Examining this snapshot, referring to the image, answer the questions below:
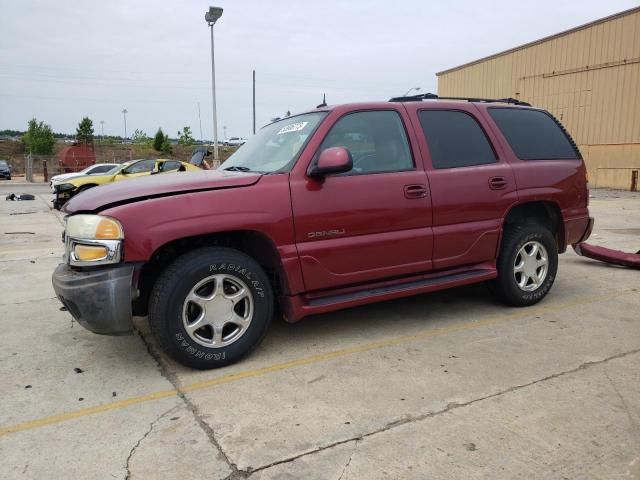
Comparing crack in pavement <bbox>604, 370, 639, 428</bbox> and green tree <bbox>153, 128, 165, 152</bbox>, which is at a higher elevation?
green tree <bbox>153, 128, 165, 152</bbox>

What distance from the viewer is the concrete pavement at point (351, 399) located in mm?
2463

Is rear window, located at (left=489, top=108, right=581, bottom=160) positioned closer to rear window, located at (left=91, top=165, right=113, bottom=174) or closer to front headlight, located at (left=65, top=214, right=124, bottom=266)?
front headlight, located at (left=65, top=214, right=124, bottom=266)

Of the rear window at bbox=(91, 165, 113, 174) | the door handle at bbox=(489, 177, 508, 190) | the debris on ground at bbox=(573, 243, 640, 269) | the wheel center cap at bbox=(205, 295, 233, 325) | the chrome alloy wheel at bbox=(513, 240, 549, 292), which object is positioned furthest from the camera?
the rear window at bbox=(91, 165, 113, 174)

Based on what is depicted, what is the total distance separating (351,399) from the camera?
3.07 m

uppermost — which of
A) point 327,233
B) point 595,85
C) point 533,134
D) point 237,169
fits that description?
point 595,85

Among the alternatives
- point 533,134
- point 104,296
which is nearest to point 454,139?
point 533,134

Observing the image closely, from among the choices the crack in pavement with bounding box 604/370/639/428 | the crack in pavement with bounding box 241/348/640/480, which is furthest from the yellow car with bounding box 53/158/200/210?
the crack in pavement with bounding box 604/370/639/428

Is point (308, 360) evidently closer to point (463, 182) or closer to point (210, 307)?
point (210, 307)

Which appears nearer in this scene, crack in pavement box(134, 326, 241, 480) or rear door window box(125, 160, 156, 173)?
crack in pavement box(134, 326, 241, 480)

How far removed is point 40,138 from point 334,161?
57.0m

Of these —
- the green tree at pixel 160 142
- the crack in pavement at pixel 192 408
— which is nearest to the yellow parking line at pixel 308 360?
the crack in pavement at pixel 192 408

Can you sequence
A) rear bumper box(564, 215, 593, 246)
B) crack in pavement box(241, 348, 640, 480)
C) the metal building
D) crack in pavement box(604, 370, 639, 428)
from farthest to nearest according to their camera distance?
the metal building → rear bumper box(564, 215, 593, 246) → crack in pavement box(604, 370, 639, 428) → crack in pavement box(241, 348, 640, 480)

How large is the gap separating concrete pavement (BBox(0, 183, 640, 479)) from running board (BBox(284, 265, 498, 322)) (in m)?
0.33

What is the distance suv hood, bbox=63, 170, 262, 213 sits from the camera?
332cm
